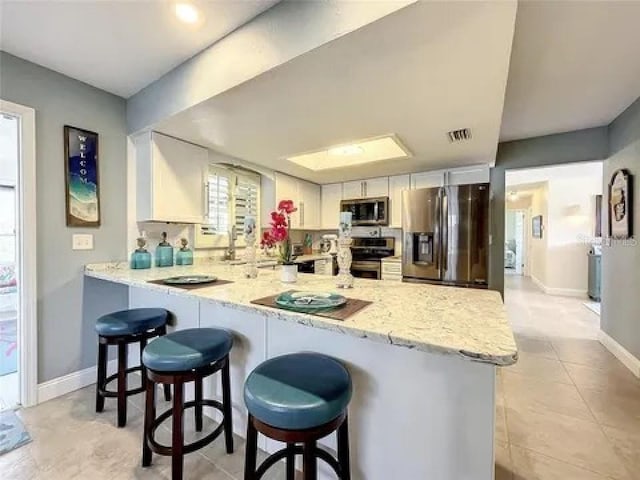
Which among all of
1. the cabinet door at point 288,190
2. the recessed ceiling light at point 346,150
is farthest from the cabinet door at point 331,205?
the recessed ceiling light at point 346,150

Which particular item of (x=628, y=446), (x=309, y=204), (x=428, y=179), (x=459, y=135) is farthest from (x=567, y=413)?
(x=309, y=204)

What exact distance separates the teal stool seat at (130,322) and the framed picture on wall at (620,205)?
4.06 m

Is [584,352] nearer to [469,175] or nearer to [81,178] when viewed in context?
[469,175]

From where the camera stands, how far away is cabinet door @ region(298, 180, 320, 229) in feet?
14.6

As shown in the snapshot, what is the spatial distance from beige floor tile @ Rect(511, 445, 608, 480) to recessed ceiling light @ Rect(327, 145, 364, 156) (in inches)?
103

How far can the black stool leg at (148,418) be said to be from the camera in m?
1.46

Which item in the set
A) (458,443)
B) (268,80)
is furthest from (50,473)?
(268,80)

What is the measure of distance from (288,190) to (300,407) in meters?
3.44

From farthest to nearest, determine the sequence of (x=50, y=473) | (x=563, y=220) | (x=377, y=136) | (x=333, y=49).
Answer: (x=563, y=220) < (x=377, y=136) < (x=50, y=473) < (x=333, y=49)

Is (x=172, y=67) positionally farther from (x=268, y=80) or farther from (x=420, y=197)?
(x=420, y=197)

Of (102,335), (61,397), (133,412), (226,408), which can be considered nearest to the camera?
(226,408)

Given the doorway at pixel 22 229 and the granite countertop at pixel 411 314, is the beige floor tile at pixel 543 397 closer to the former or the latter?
the granite countertop at pixel 411 314

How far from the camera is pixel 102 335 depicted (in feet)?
6.10

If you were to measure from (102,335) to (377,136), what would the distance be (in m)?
2.53
